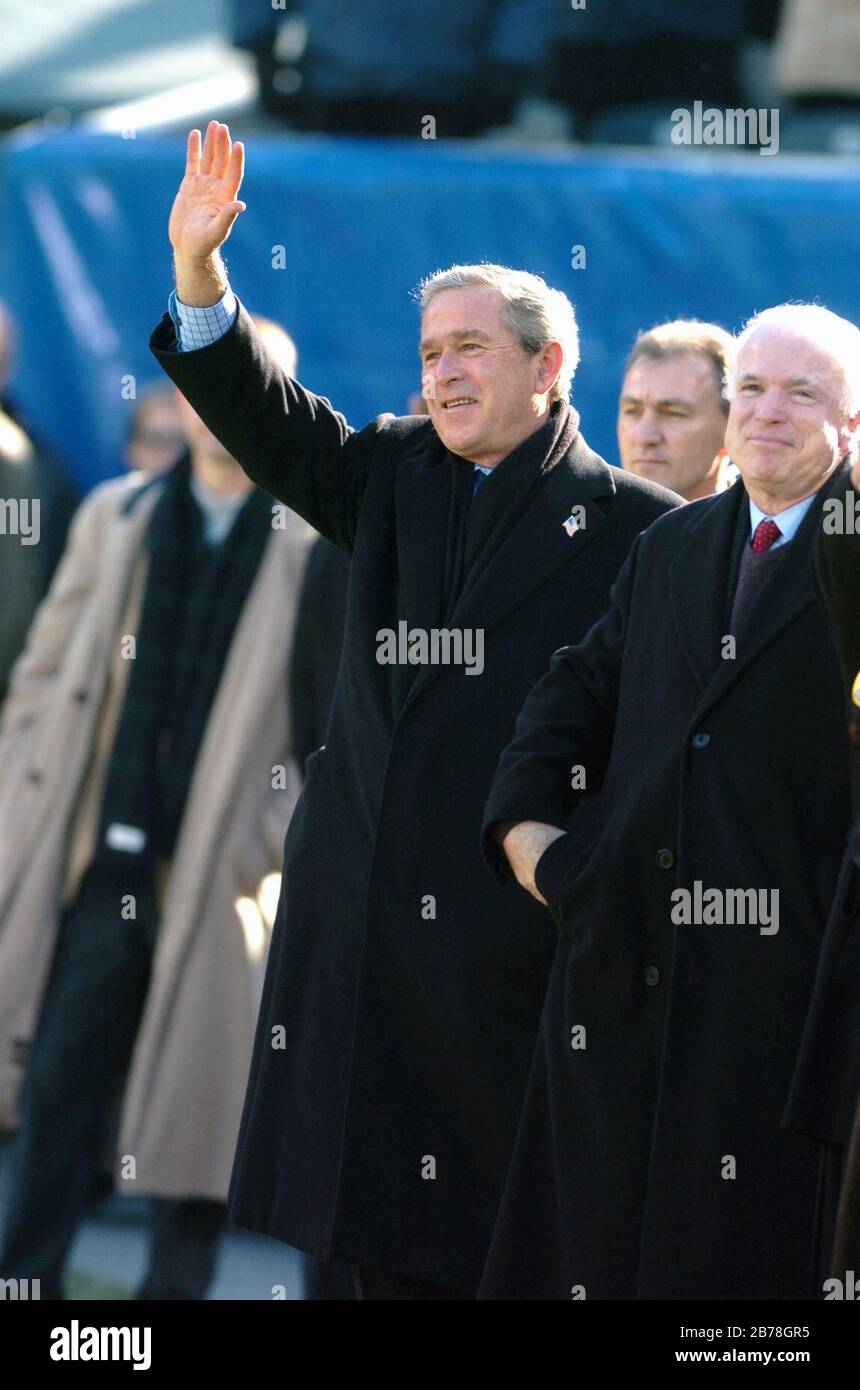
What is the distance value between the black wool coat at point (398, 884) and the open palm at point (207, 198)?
0.52 ft

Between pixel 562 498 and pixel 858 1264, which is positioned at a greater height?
pixel 562 498

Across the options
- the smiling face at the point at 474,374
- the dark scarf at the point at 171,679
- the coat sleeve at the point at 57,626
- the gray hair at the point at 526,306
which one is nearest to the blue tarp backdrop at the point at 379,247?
the coat sleeve at the point at 57,626

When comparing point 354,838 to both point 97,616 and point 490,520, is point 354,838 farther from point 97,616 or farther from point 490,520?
point 97,616

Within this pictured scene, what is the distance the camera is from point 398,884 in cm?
394

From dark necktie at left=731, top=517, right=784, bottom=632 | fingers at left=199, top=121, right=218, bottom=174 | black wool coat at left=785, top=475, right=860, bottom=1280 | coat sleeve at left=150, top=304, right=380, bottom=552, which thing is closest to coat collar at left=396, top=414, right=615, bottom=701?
coat sleeve at left=150, top=304, right=380, bottom=552

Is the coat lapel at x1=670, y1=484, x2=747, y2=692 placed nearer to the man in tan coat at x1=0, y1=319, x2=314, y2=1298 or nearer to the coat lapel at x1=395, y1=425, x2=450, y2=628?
the coat lapel at x1=395, y1=425, x2=450, y2=628

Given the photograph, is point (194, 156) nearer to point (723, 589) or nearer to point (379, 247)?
point (723, 589)

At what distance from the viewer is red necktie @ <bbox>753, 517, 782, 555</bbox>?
3.63 metres

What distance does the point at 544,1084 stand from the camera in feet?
12.2

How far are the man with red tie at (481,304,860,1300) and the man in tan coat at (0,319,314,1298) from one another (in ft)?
5.94
